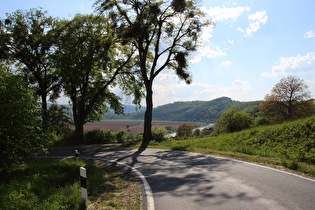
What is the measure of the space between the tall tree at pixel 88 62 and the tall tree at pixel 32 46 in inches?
102

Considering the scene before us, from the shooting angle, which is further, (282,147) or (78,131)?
(78,131)

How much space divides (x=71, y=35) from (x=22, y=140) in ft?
50.7

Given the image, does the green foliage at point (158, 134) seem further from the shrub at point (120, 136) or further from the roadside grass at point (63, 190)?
the roadside grass at point (63, 190)

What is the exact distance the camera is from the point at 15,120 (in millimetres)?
6027

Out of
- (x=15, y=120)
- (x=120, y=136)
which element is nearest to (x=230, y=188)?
(x=15, y=120)

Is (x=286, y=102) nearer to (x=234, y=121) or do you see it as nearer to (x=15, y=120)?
(x=234, y=121)

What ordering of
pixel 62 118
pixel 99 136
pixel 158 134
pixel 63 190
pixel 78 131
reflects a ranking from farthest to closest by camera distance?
pixel 62 118, pixel 99 136, pixel 78 131, pixel 158 134, pixel 63 190

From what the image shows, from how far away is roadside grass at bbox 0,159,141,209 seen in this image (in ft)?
13.3

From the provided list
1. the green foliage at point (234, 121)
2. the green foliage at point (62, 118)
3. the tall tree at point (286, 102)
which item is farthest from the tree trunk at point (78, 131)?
the tall tree at point (286, 102)

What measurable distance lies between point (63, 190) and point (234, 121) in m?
25.0

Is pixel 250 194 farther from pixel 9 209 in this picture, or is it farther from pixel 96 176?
pixel 9 209

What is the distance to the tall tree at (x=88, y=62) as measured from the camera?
18500 millimetres

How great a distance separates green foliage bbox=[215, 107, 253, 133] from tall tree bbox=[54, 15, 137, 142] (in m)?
13.4

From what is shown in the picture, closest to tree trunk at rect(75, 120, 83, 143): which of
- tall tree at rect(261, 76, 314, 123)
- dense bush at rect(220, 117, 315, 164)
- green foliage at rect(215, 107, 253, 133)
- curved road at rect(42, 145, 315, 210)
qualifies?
curved road at rect(42, 145, 315, 210)
